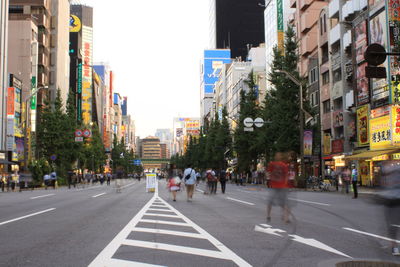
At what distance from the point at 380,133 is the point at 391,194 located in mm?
29492

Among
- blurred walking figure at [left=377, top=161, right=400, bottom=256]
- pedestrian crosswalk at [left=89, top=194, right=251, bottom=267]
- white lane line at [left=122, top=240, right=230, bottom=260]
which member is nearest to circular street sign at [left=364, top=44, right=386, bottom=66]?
pedestrian crosswalk at [left=89, top=194, right=251, bottom=267]

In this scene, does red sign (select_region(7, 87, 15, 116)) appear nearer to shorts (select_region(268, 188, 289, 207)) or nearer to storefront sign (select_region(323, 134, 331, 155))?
storefront sign (select_region(323, 134, 331, 155))

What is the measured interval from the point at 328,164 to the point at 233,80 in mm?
58162

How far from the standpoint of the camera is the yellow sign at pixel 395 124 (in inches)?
1225

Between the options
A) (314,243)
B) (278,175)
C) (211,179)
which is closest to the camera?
(314,243)

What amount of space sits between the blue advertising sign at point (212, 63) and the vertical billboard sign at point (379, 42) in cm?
11674

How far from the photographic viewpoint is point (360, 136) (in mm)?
37906

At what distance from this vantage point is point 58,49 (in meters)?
75.5

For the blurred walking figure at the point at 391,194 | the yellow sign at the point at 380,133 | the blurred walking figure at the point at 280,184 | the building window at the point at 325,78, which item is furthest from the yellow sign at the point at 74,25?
the blurred walking figure at the point at 391,194

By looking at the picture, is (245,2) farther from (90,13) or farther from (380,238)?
(380,238)

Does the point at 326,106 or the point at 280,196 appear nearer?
the point at 280,196

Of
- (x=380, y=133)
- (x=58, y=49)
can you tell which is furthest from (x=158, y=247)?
(x=58, y=49)

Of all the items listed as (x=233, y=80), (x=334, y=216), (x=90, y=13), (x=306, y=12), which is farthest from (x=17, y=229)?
(x=90, y=13)

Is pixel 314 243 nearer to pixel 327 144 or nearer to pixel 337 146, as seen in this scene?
pixel 337 146
